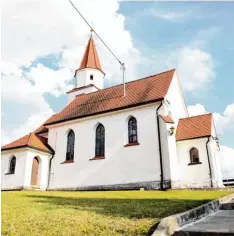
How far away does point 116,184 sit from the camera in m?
19.6

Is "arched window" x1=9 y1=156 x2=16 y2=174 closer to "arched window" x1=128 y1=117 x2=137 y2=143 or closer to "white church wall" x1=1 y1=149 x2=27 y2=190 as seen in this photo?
"white church wall" x1=1 y1=149 x2=27 y2=190

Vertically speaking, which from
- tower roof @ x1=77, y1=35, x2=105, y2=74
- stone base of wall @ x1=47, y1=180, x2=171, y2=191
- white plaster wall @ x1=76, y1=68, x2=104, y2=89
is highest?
tower roof @ x1=77, y1=35, x2=105, y2=74

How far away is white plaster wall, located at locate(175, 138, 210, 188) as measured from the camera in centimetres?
1888

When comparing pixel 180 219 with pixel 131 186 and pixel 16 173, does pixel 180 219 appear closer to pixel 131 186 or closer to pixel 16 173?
pixel 131 186

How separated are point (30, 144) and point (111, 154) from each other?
701 cm

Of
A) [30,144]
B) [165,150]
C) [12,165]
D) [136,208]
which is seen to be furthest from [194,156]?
[12,165]

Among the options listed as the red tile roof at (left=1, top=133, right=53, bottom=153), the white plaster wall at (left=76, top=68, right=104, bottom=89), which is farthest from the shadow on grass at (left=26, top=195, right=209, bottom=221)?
the white plaster wall at (left=76, top=68, right=104, bottom=89)

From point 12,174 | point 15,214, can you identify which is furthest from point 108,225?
point 12,174

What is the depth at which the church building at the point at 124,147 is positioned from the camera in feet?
61.8

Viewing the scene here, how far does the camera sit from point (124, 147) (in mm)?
20125

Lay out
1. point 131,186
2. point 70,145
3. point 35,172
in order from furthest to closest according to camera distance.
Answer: point 70,145 < point 35,172 < point 131,186

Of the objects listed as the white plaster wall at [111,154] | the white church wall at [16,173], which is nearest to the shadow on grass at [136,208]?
the white plaster wall at [111,154]

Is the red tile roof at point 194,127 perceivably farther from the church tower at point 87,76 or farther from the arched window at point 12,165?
the church tower at point 87,76

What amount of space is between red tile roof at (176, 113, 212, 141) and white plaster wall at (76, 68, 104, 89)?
14964 mm
